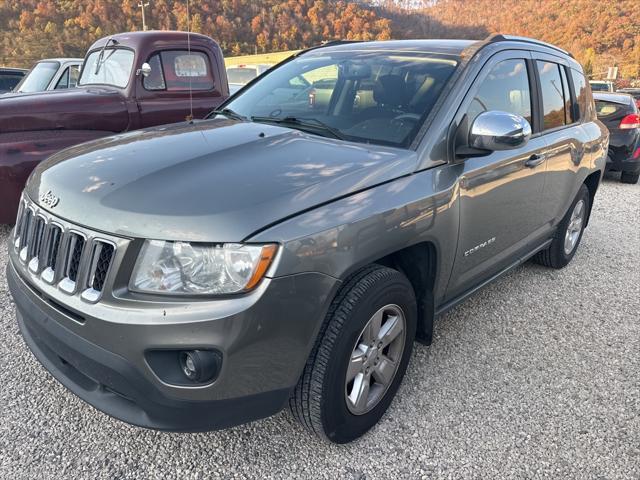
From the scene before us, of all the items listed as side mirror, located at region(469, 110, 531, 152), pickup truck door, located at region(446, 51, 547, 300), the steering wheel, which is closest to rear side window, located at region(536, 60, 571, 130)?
pickup truck door, located at region(446, 51, 547, 300)

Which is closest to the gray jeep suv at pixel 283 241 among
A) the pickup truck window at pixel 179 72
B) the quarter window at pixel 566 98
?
the quarter window at pixel 566 98

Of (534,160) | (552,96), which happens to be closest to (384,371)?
(534,160)

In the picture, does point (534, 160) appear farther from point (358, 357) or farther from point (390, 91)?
point (358, 357)

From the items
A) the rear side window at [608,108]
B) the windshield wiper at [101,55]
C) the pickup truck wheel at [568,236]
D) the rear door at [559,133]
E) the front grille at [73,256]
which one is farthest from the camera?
the rear side window at [608,108]

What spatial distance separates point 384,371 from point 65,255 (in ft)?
4.80

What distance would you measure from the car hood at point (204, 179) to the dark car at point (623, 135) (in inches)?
301

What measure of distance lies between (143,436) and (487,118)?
219cm

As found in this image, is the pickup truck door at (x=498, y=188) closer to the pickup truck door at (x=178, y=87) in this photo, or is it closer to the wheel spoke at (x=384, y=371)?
the wheel spoke at (x=384, y=371)

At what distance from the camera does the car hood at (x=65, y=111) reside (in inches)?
185

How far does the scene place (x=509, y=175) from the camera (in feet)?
9.78

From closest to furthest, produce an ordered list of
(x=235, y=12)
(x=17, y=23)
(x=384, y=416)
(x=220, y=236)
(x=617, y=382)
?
1. (x=220, y=236)
2. (x=384, y=416)
3. (x=617, y=382)
4. (x=235, y=12)
5. (x=17, y=23)

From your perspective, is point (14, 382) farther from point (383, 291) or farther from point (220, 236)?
point (383, 291)

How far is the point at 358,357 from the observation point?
2.21 m

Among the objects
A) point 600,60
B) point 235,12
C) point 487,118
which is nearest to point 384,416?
point 487,118
